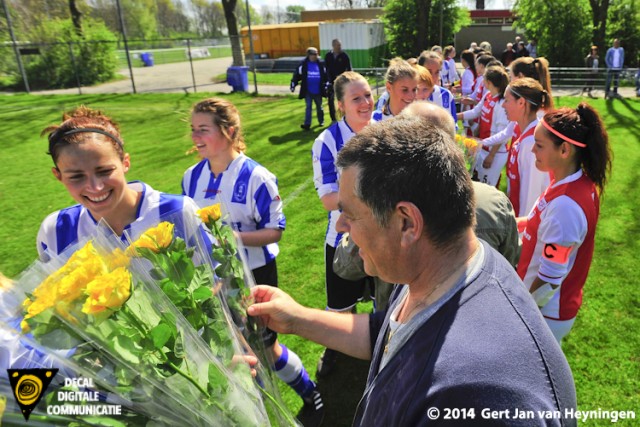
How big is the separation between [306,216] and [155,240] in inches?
219

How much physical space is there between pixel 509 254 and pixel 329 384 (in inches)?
79.1

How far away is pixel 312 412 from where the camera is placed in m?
3.17

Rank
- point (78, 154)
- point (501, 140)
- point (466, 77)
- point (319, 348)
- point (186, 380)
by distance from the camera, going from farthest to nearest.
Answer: point (466, 77), point (501, 140), point (319, 348), point (78, 154), point (186, 380)

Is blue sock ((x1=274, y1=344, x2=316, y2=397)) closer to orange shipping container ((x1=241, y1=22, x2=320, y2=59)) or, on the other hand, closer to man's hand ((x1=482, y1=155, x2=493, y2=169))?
man's hand ((x1=482, y1=155, x2=493, y2=169))

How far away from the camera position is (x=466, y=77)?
37.3 feet

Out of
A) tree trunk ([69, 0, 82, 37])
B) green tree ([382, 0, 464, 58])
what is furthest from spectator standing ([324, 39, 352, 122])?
tree trunk ([69, 0, 82, 37])

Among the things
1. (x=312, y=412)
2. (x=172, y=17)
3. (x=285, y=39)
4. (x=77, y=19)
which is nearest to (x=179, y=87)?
(x=77, y=19)

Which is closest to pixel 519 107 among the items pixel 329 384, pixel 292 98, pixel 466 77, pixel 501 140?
pixel 501 140

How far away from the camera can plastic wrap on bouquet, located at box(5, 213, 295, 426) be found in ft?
3.28

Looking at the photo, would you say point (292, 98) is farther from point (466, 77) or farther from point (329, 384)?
point (329, 384)

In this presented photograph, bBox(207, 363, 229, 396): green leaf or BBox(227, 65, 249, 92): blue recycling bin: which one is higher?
BBox(227, 65, 249, 92): blue recycling bin

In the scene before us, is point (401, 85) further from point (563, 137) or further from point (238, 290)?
point (238, 290)

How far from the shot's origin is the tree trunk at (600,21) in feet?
73.2

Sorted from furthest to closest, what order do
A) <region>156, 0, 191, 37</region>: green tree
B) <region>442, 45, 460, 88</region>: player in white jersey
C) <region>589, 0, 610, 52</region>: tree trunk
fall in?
<region>156, 0, 191, 37</region>: green tree
<region>589, 0, 610, 52</region>: tree trunk
<region>442, 45, 460, 88</region>: player in white jersey
